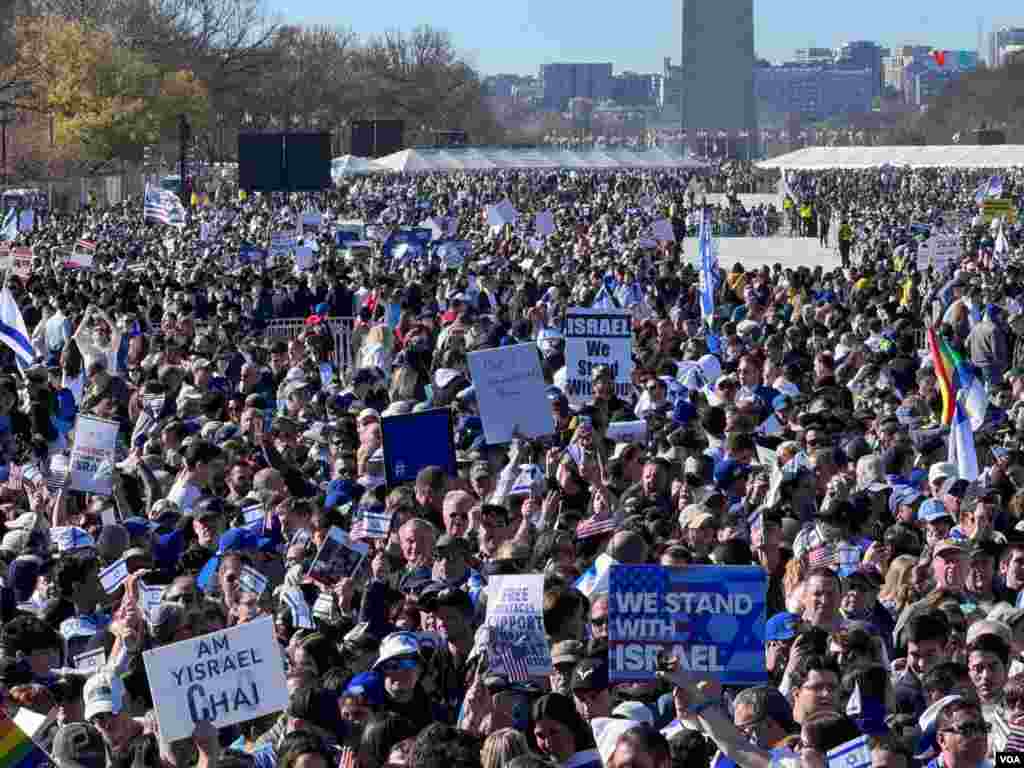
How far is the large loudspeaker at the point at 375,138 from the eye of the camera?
84250mm

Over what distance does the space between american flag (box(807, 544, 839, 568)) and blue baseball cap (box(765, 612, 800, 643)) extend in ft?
4.34

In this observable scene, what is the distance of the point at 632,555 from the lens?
8.55 m

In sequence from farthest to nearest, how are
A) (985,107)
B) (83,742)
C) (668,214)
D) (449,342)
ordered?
(985,107) < (668,214) < (449,342) < (83,742)

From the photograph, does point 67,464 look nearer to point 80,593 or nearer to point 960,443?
point 80,593

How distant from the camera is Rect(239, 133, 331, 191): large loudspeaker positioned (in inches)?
1630

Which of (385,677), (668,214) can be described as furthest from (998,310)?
(668,214)

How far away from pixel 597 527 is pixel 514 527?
0.63 m

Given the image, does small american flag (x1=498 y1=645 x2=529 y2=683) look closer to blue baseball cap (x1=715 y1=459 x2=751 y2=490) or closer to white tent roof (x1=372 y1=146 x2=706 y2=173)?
blue baseball cap (x1=715 y1=459 x2=751 y2=490)

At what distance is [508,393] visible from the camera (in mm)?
12633

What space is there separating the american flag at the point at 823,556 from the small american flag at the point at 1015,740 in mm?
2821

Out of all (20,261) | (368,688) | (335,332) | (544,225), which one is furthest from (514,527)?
(544,225)

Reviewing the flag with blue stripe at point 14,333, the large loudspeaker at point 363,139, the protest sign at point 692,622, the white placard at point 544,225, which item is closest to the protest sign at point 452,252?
the white placard at point 544,225

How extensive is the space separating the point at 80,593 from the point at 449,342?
8906 millimetres

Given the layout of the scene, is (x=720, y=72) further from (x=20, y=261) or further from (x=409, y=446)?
(x=409, y=446)
